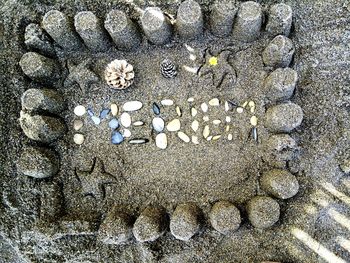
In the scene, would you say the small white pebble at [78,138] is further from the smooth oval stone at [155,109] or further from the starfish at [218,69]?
the starfish at [218,69]

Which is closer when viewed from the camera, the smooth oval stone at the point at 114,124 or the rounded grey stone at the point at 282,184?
the rounded grey stone at the point at 282,184

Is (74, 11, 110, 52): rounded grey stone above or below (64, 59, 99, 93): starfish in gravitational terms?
above

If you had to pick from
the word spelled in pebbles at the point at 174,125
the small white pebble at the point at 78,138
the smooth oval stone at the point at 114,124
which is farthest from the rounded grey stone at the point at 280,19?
the small white pebble at the point at 78,138

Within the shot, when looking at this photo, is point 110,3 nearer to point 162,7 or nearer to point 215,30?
point 162,7

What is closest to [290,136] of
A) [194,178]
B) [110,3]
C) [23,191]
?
[194,178]

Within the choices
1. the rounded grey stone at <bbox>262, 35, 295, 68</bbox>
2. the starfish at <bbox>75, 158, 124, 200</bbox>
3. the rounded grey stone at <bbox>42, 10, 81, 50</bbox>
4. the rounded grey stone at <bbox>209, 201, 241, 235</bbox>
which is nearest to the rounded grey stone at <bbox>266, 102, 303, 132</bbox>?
the rounded grey stone at <bbox>262, 35, 295, 68</bbox>

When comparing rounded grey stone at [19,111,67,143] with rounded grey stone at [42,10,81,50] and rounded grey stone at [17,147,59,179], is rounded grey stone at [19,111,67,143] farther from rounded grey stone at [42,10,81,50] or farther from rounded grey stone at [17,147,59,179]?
rounded grey stone at [42,10,81,50]
